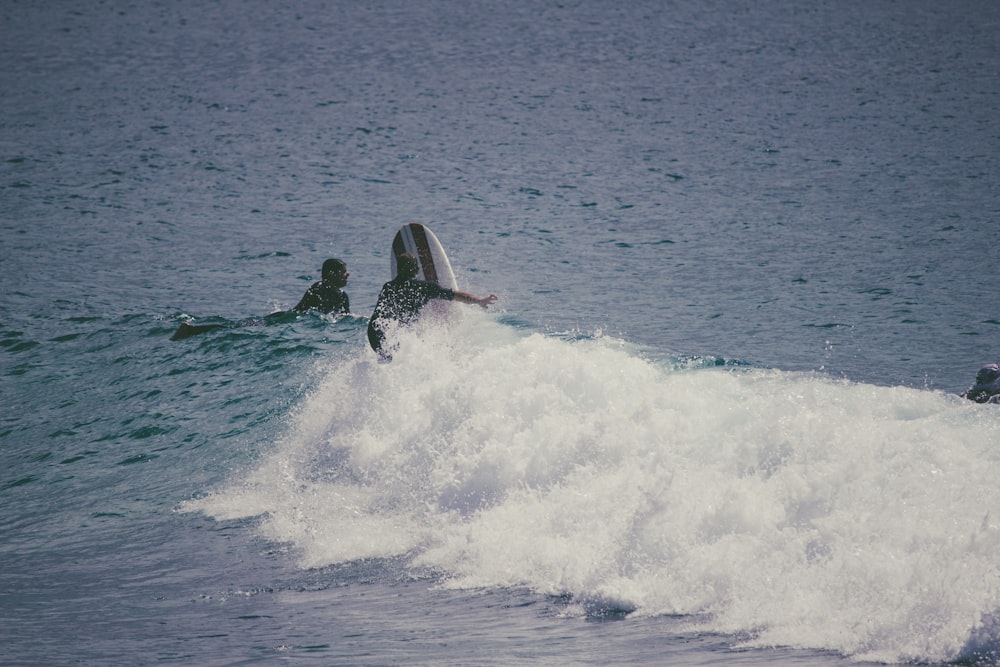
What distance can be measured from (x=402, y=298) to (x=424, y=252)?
4.68ft

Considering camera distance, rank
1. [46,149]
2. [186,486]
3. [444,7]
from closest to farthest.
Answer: [186,486] → [46,149] → [444,7]

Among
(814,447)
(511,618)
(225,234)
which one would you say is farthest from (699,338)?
(225,234)

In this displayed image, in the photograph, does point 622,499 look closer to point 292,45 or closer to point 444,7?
point 292,45

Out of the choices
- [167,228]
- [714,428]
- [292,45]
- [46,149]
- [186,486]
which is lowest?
[186,486]

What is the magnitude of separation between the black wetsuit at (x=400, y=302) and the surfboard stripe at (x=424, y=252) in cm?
105

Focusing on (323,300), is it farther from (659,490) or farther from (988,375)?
(988,375)

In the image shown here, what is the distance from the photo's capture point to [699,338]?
48.5 feet

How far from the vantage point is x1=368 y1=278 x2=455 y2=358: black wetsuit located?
1089 centimetres

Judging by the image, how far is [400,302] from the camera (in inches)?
429

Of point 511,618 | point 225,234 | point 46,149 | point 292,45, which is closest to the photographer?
point 511,618

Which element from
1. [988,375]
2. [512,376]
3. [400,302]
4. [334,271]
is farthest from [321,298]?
[988,375]

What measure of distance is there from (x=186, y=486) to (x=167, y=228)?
12929mm

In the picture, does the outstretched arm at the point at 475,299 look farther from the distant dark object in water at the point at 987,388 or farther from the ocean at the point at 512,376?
the distant dark object in water at the point at 987,388

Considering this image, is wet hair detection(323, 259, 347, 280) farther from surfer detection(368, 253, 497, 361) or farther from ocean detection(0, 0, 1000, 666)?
surfer detection(368, 253, 497, 361)
